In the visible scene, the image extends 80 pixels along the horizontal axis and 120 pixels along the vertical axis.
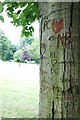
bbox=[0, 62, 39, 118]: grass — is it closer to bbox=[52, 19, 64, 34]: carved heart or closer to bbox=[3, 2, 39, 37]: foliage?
bbox=[3, 2, 39, 37]: foliage

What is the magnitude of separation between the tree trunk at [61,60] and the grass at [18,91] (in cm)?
335

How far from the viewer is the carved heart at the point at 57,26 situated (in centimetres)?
96

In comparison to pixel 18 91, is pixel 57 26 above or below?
above

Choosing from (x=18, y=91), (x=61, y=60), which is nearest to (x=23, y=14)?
(x=61, y=60)

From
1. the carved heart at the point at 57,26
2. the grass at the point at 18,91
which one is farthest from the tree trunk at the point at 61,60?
the grass at the point at 18,91

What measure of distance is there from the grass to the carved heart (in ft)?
11.3

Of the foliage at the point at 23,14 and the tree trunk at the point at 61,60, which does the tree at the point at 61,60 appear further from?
the foliage at the point at 23,14

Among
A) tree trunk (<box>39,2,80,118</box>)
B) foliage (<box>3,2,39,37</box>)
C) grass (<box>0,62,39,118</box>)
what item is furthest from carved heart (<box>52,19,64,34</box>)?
grass (<box>0,62,39,118</box>)

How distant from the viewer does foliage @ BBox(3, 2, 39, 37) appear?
77.8 inches

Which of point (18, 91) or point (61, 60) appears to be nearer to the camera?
point (61, 60)

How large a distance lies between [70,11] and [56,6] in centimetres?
6

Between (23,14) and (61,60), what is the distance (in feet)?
4.01

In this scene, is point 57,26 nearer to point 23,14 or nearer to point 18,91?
point 23,14

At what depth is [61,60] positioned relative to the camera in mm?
980
